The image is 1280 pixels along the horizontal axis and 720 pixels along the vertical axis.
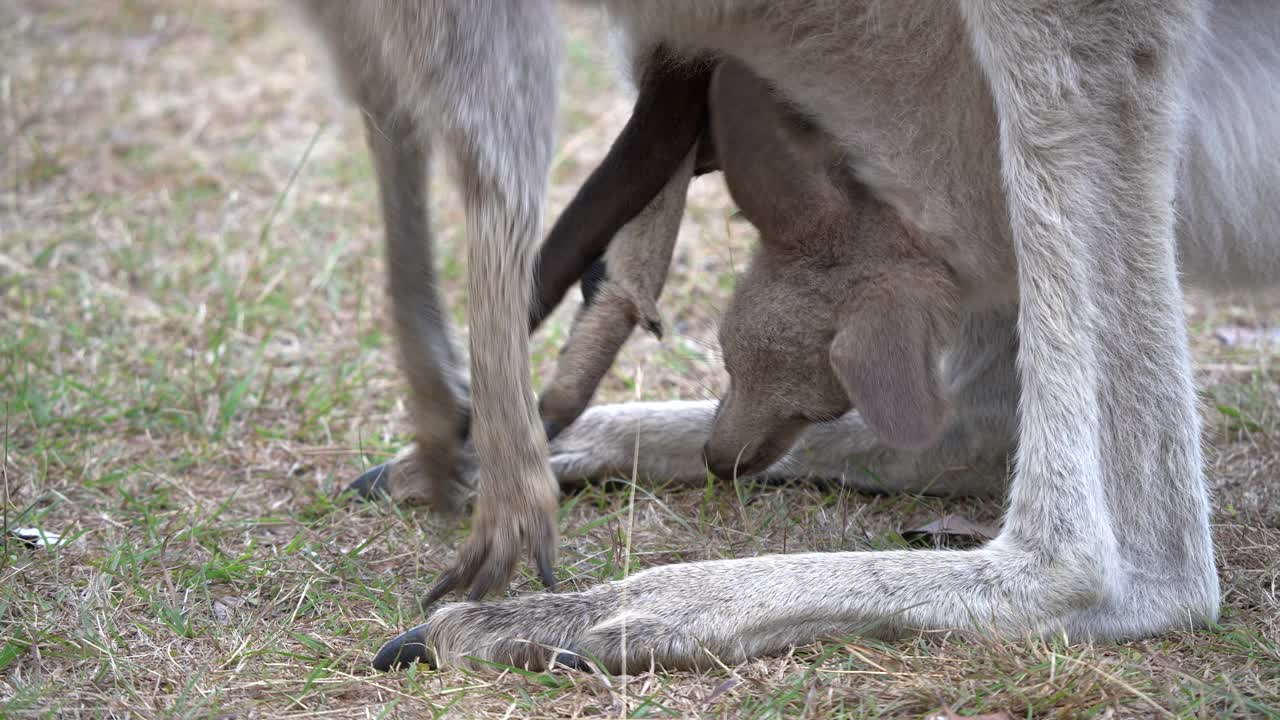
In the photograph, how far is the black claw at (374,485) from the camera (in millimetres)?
2383

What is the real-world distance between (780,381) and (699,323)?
3.90 feet

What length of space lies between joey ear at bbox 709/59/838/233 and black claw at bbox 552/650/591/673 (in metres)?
0.80

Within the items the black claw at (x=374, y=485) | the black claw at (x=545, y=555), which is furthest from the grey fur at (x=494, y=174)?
the black claw at (x=374, y=485)

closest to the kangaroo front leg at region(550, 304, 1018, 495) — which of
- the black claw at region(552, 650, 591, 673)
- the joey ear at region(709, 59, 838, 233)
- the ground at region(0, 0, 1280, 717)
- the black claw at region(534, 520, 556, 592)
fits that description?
the ground at region(0, 0, 1280, 717)

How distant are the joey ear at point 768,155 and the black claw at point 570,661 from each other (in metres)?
0.80

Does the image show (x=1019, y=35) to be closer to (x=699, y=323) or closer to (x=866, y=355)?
(x=866, y=355)

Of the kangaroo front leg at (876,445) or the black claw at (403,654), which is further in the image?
the kangaroo front leg at (876,445)

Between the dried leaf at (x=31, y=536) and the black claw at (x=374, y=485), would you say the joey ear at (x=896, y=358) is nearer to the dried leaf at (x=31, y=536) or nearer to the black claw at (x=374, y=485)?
the black claw at (x=374, y=485)

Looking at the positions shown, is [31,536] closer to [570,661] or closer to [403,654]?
[403,654]

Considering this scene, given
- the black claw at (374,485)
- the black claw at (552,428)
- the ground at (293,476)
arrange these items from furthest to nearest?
the black claw at (374,485) < the black claw at (552,428) < the ground at (293,476)

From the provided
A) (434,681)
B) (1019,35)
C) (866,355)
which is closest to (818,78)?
(1019,35)

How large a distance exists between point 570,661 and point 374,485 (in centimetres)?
78

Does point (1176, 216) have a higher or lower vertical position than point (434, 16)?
lower

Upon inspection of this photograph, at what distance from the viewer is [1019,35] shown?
188 centimetres
